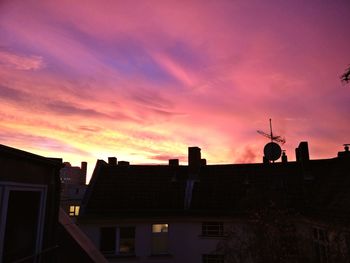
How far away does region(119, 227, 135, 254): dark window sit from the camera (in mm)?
22797

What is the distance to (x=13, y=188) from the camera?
5.53 meters

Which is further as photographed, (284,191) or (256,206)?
(284,191)

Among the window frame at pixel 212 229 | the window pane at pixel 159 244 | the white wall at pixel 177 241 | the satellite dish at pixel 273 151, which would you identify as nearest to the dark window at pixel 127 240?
the white wall at pixel 177 241

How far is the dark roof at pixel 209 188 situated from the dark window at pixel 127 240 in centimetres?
124

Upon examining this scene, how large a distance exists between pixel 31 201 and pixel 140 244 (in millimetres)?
17808

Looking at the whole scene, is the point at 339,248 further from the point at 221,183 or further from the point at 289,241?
the point at 221,183

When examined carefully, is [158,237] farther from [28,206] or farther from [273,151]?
[28,206]

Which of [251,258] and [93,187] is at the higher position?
[93,187]

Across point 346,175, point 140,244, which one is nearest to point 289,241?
point 346,175

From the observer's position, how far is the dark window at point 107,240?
22453mm

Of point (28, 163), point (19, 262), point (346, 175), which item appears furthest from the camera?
point (346, 175)

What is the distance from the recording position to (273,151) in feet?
78.6

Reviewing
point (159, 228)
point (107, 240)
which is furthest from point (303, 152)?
point (107, 240)

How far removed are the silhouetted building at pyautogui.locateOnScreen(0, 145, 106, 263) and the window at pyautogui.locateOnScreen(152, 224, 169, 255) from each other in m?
16.9
